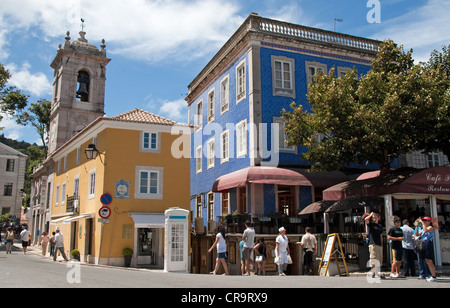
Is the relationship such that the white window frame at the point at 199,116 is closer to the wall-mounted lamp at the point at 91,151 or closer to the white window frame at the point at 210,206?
the white window frame at the point at 210,206

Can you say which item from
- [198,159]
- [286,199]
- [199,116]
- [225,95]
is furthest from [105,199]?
[199,116]

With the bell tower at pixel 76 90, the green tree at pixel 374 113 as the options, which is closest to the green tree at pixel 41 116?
the bell tower at pixel 76 90

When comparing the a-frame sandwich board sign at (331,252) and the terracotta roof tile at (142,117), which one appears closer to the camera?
the a-frame sandwich board sign at (331,252)

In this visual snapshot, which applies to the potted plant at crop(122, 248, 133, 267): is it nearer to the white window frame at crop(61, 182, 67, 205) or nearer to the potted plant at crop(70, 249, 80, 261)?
the potted plant at crop(70, 249, 80, 261)

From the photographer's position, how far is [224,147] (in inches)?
1025

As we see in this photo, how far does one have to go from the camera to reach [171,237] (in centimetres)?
1753

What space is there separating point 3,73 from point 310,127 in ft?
71.1

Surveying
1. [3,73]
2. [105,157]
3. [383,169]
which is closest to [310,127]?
[383,169]

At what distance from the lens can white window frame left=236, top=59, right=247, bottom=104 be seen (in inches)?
926

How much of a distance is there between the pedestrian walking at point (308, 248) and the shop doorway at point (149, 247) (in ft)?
29.0

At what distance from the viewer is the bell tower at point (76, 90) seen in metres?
38.4

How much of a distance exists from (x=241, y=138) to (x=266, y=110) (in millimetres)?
2201

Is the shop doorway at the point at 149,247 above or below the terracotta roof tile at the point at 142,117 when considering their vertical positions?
below
